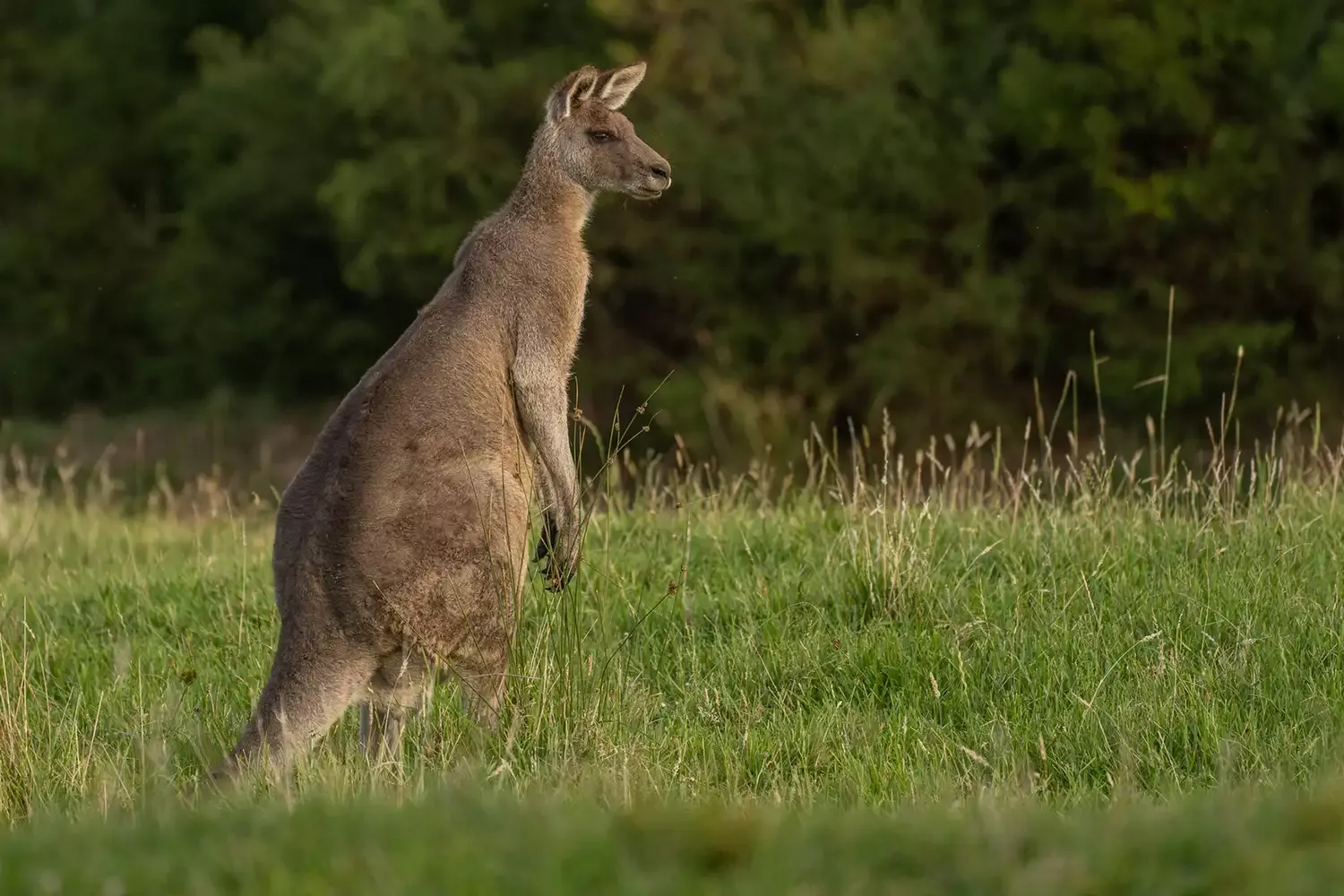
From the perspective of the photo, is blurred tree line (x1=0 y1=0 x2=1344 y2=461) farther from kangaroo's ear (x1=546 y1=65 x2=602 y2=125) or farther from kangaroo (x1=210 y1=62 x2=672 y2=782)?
kangaroo (x1=210 y1=62 x2=672 y2=782)

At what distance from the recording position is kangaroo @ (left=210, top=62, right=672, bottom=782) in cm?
596

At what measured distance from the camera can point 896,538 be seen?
26.3 ft

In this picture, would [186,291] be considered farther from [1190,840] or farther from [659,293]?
[1190,840]

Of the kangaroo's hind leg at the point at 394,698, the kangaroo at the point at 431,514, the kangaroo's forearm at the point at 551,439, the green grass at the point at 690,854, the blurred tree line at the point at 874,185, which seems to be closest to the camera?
the green grass at the point at 690,854

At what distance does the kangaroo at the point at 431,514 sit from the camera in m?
5.96

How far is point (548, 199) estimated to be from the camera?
7551mm

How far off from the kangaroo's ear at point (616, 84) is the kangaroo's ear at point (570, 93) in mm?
46

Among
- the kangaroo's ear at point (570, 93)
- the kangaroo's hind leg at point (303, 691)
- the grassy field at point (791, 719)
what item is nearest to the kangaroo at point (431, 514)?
the kangaroo's hind leg at point (303, 691)

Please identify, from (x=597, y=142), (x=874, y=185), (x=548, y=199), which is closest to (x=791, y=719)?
(x=548, y=199)

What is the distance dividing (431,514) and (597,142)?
2.22 meters

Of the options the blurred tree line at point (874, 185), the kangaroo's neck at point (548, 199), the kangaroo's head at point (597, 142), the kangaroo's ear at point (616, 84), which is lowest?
Answer: the blurred tree line at point (874, 185)

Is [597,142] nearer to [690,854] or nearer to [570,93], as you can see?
[570,93]

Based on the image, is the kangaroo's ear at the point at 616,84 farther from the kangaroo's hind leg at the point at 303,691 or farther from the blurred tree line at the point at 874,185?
the blurred tree line at the point at 874,185

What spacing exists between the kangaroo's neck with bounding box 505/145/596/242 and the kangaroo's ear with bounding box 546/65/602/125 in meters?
0.18
